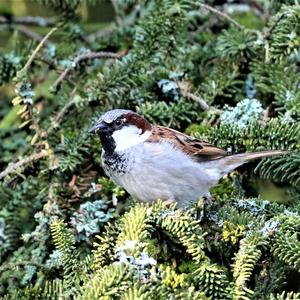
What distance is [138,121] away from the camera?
7.01 feet

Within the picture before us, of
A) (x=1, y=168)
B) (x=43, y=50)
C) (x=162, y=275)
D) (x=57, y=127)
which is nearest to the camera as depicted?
(x=162, y=275)

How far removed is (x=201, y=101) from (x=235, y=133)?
235 millimetres

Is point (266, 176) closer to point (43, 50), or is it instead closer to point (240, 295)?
point (240, 295)

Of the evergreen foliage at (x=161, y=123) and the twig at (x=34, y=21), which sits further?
the twig at (x=34, y=21)

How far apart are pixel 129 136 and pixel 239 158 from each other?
33 centimetres

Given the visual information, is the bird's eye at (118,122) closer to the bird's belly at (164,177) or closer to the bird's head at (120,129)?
the bird's head at (120,129)

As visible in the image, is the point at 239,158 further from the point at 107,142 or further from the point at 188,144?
the point at 107,142

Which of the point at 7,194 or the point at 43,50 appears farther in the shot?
the point at 43,50

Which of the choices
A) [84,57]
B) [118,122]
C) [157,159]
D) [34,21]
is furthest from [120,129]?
[34,21]

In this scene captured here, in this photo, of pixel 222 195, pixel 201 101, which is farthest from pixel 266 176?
pixel 201 101

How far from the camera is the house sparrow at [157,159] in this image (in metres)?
2.07

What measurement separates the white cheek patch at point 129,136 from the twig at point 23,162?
204mm

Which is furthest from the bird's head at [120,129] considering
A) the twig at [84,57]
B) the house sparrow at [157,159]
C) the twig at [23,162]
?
the twig at [84,57]

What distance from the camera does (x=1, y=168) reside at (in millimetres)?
2406
